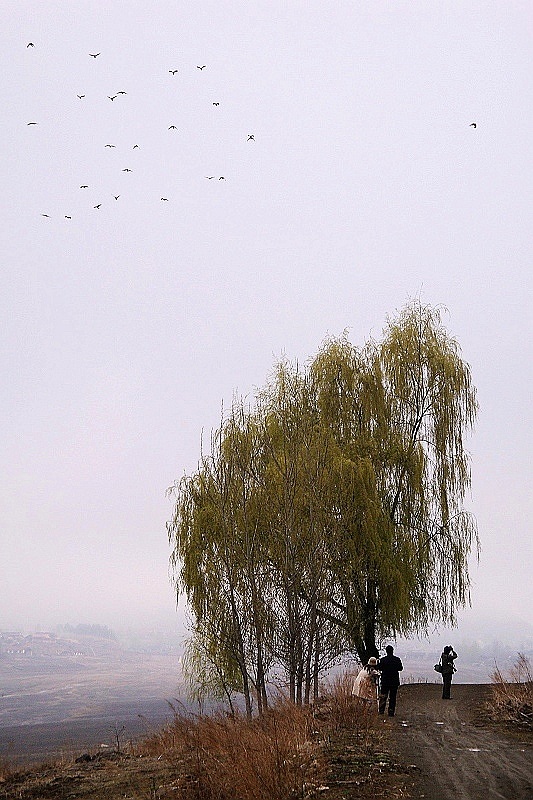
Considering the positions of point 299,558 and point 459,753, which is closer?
point 459,753

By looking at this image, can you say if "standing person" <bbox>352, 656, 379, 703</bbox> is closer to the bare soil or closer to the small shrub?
the bare soil

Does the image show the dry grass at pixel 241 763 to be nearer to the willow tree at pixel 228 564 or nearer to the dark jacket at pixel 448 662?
the willow tree at pixel 228 564

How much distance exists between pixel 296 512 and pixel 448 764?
6.48 meters

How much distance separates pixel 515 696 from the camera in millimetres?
16953

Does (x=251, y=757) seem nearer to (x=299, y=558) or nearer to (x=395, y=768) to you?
(x=395, y=768)

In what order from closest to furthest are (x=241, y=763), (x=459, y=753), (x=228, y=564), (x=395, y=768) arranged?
(x=241, y=763) < (x=395, y=768) < (x=459, y=753) < (x=228, y=564)

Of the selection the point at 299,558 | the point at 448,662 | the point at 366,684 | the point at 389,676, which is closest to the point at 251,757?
the point at 299,558

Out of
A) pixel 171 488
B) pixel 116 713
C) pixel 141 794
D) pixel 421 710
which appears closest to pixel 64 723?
pixel 116 713

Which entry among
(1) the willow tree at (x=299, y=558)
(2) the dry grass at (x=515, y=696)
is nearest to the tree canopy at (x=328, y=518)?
(1) the willow tree at (x=299, y=558)

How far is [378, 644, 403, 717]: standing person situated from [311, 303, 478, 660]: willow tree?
289cm

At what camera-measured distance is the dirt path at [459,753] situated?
9.88 m

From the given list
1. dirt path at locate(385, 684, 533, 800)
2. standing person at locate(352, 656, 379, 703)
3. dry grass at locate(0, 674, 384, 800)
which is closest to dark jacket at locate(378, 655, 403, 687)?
standing person at locate(352, 656, 379, 703)

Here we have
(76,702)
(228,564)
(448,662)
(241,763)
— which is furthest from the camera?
(76,702)

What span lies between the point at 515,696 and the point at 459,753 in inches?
207
